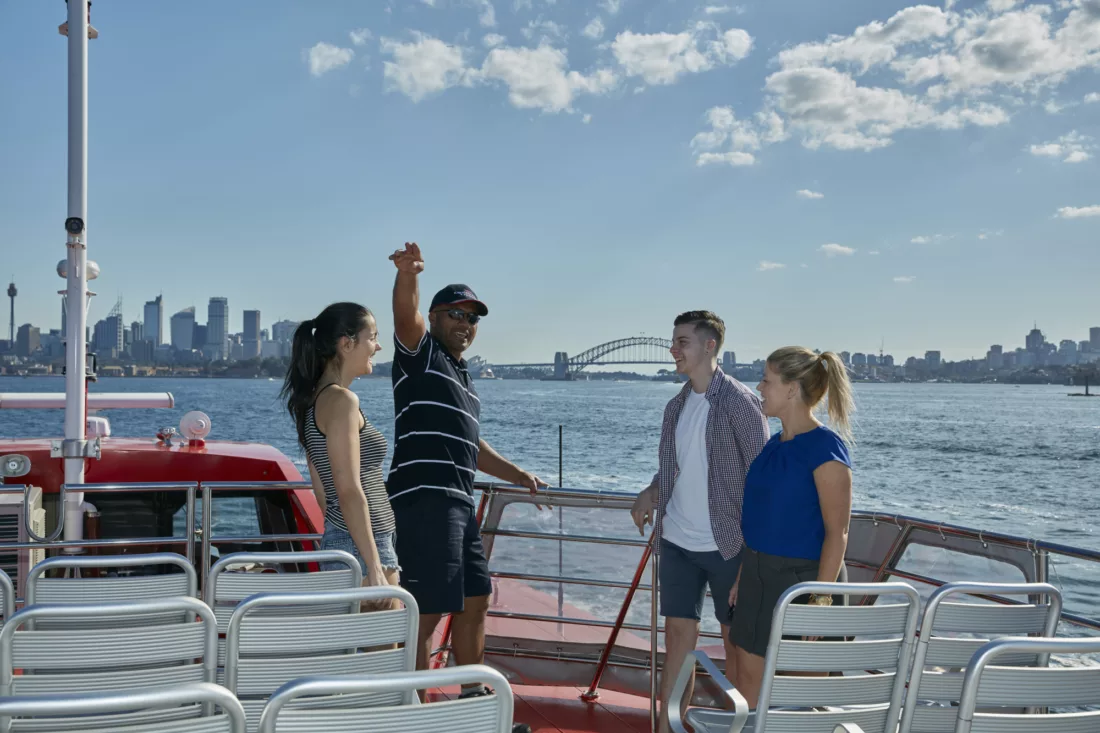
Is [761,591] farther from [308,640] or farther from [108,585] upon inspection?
[108,585]

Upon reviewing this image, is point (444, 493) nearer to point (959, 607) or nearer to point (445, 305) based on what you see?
point (445, 305)

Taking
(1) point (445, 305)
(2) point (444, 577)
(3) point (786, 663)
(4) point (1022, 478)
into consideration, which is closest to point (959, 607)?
(3) point (786, 663)

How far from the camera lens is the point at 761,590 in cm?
286

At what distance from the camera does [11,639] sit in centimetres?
177

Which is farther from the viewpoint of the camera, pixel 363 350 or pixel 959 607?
pixel 363 350

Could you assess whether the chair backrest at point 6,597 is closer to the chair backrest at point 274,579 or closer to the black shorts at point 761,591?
the chair backrest at point 274,579

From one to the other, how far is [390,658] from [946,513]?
25825 mm

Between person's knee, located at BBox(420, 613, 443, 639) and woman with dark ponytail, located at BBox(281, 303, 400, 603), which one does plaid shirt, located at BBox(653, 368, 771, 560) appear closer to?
person's knee, located at BBox(420, 613, 443, 639)

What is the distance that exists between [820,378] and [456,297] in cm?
132

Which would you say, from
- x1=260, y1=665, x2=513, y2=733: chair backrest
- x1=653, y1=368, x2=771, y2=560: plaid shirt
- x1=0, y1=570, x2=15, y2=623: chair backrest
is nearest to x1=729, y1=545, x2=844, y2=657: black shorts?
x1=653, y1=368, x2=771, y2=560: plaid shirt

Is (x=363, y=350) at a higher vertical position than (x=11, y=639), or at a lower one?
higher

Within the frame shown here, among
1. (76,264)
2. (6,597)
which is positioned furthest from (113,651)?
(76,264)

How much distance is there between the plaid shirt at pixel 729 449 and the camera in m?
3.26

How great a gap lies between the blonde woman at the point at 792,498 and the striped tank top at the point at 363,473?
1.20m
